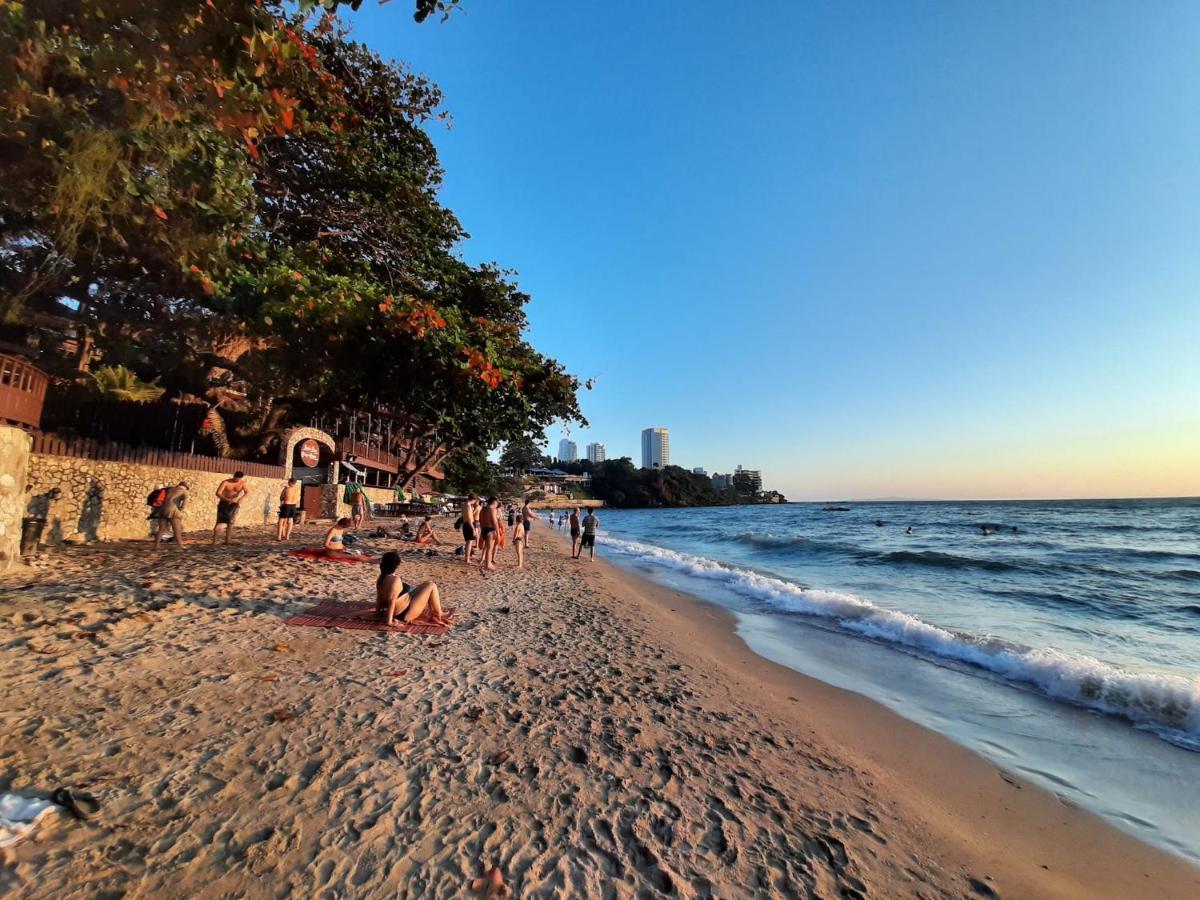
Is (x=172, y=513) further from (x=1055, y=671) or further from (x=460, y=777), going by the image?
(x=1055, y=671)

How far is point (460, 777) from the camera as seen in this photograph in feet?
10.6

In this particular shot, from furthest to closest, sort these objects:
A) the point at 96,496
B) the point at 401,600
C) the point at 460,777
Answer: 1. the point at 96,496
2. the point at 401,600
3. the point at 460,777

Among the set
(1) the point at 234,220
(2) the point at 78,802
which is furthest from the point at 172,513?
(2) the point at 78,802

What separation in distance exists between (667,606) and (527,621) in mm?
4804

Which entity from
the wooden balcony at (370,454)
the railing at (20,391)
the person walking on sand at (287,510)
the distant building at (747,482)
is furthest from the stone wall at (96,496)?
the distant building at (747,482)

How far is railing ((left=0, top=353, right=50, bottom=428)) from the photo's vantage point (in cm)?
638

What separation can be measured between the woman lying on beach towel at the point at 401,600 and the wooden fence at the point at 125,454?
23.3 feet

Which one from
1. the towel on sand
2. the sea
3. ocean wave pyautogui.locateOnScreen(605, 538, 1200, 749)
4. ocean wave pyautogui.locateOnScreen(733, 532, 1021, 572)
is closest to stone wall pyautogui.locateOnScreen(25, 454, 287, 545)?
the towel on sand

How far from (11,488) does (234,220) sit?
4.04 metres

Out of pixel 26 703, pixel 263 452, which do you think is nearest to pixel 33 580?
pixel 26 703

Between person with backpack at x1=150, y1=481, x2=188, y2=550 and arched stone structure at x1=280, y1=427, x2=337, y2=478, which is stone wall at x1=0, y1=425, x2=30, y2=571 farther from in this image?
arched stone structure at x1=280, y1=427, x2=337, y2=478

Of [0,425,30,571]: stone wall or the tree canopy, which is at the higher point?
the tree canopy

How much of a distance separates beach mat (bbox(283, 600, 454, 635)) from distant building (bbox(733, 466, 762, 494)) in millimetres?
149041

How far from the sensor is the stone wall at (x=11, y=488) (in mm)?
6090
